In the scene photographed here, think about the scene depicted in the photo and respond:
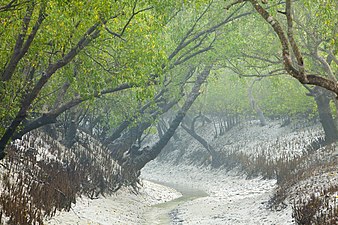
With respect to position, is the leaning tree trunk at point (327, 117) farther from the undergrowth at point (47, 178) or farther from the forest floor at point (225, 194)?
the undergrowth at point (47, 178)

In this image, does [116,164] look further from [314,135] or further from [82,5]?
[82,5]

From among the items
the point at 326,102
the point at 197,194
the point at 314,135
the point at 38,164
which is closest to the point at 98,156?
the point at 197,194

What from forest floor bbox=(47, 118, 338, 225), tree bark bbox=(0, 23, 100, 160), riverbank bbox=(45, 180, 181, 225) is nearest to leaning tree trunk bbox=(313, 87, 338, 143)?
forest floor bbox=(47, 118, 338, 225)

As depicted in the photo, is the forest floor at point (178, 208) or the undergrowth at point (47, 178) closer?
the undergrowth at point (47, 178)

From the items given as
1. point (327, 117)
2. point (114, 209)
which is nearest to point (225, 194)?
point (327, 117)

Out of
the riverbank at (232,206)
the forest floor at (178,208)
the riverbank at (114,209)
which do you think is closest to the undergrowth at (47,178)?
the riverbank at (114,209)

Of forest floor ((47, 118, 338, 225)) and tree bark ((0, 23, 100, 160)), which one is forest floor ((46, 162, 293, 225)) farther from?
tree bark ((0, 23, 100, 160))

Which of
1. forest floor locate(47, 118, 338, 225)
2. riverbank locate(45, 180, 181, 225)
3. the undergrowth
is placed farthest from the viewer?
forest floor locate(47, 118, 338, 225)

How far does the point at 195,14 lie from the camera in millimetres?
20125

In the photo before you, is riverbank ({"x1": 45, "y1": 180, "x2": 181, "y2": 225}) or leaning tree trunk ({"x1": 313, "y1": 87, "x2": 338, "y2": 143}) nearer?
riverbank ({"x1": 45, "y1": 180, "x2": 181, "y2": 225})

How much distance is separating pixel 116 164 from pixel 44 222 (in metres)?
12.4

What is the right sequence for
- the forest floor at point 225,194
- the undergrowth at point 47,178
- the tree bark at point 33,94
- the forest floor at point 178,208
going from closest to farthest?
the undergrowth at point 47,178
the tree bark at point 33,94
the forest floor at point 178,208
the forest floor at point 225,194

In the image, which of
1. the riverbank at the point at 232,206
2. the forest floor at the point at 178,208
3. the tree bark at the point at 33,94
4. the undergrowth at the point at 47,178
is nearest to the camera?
the undergrowth at the point at 47,178

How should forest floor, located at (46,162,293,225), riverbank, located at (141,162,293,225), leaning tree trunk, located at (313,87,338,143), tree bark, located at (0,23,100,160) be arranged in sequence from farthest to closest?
leaning tree trunk, located at (313,87,338,143)
riverbank, located at (141,162,293,225)
forest floor, located at (46,162,293,225)
tree bark, located at (0,23,100,160)
